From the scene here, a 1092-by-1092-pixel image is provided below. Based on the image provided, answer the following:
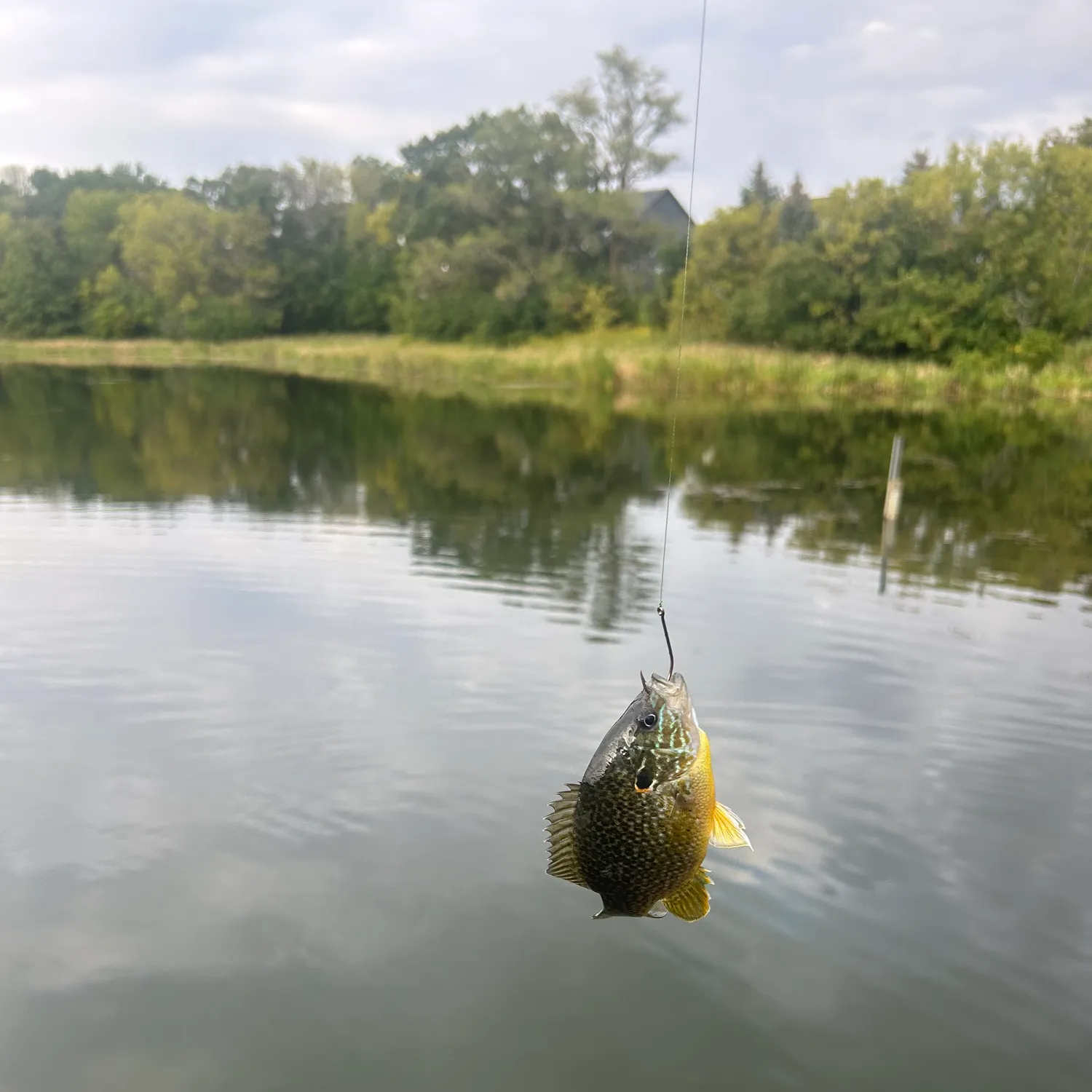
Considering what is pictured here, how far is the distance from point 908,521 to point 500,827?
14130mm

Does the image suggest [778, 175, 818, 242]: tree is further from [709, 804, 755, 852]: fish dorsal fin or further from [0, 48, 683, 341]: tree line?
[709, 804, 755, 852]: fish dorsal fin

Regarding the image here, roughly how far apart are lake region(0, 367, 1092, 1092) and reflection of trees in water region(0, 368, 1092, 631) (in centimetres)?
27

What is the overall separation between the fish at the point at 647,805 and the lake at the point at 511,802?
3073mm

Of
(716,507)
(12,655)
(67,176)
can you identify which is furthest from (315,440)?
(67,176)

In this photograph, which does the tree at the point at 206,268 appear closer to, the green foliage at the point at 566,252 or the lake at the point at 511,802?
the green foliage at the point at 566,252

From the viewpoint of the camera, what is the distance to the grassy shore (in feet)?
149

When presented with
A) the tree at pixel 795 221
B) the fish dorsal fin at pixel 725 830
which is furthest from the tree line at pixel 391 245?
the fish dorsal fin at pixel 725 830

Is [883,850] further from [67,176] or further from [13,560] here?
[67,176]

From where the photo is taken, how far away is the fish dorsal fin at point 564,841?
294cm

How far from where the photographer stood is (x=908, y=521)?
63.3 feet

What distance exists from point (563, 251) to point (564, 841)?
6716 centimetres

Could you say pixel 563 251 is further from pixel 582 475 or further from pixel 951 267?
pixel 582 475

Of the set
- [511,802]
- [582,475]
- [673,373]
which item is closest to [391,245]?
[673,373]

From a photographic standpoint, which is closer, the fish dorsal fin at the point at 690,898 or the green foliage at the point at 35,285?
the fish dorsal fin at the point at 690,898
